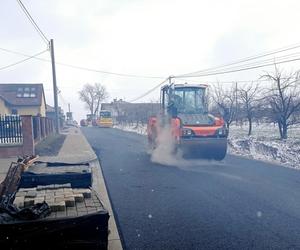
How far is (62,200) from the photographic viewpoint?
3.96m

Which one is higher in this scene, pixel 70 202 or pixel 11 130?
pixel 11 130

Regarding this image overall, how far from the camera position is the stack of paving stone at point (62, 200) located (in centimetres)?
375

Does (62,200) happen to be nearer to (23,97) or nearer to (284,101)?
(284,101)

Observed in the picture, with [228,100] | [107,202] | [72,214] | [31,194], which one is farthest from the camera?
[228,100]

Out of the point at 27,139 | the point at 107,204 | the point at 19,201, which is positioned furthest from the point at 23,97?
the point at 19,201

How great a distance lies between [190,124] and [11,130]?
7615mm

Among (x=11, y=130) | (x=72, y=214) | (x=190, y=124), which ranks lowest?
(x=72, y=214)

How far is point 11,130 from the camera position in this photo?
1324 centimetres

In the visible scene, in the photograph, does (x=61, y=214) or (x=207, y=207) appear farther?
(x=207, y=207)

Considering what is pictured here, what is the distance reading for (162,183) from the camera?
820 centimetres

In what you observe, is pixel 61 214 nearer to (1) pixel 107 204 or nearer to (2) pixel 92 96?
(1) pixel 107 204

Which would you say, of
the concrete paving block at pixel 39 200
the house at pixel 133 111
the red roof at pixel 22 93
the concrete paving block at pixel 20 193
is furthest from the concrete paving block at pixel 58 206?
the red roof at pixel 22 93

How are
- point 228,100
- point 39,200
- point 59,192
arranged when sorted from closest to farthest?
point 39,200 → point 59,192 → point 228,100

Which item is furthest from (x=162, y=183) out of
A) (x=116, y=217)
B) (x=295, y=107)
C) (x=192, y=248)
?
(x=295, y=107)
